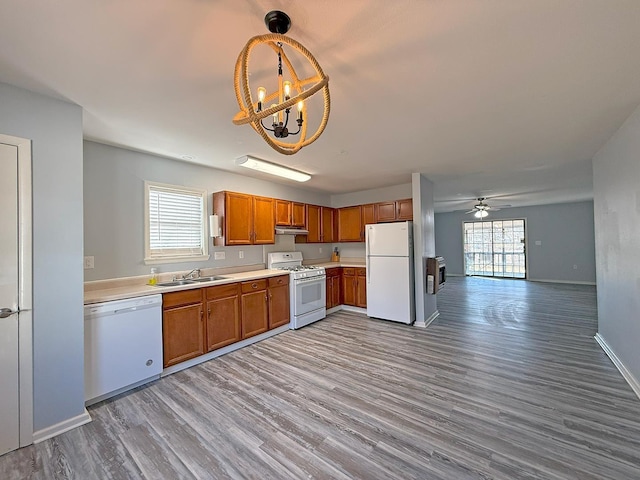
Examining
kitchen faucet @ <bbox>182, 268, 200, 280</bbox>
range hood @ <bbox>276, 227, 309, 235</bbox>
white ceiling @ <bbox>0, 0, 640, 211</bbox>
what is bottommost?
kitchen faucet @ <bbox>182, 268, 200, 280</bbox>

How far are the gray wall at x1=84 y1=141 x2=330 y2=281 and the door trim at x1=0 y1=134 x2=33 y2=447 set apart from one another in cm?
95

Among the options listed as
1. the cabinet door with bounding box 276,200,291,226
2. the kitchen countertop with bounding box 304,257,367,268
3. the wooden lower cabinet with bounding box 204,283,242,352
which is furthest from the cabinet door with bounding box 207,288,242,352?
the kitchen countertop with bounding box 304,257,367,268

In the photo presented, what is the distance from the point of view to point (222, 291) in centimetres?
337

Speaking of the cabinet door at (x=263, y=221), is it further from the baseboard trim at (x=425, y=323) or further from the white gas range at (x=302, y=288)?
the baseboard trim at (x=425, y=323)

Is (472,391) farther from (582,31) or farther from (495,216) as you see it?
(495,216)

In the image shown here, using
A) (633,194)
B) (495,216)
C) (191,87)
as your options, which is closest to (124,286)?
(191,87)

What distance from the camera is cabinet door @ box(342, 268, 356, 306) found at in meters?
5.40

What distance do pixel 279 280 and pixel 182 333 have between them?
1.56m

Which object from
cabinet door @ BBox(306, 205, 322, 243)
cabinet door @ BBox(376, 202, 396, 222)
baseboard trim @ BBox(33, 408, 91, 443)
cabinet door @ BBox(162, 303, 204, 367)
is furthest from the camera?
cabinet door @ BBox(306, 205, 322, 243)

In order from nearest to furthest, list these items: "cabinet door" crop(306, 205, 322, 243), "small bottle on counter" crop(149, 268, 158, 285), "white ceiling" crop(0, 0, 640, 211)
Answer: "white ceiling" crop(0, 0, 640, 211)
"small bottle on counter" crop(149, 268, 158, 285)
"cabinet door" crop(306, 205, 322, 243)

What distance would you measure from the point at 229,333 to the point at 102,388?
1.31m

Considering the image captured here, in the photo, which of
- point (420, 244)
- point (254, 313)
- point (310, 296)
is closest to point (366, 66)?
point (254, 313)

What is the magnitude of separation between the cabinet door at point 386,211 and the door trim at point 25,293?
4700 millimetres

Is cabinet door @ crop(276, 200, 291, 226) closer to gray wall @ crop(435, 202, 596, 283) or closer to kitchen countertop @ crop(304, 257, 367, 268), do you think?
kitchen countertop @ crop(304, 257, 367, 268)
